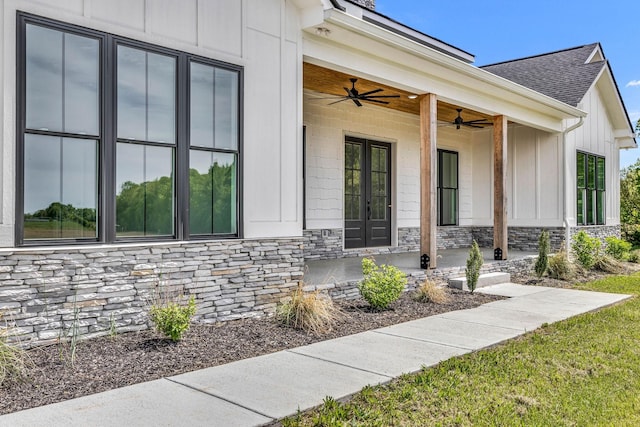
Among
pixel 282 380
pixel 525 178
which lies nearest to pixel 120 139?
pixel 282 380

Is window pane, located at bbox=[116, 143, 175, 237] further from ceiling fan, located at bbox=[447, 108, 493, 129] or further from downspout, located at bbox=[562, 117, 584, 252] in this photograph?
downspout, located at bbox=[562, 117, 584, 252]

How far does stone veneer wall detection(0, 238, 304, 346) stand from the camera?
162 inches

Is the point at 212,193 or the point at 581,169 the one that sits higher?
the point at 581,169

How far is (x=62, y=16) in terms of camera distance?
438cm

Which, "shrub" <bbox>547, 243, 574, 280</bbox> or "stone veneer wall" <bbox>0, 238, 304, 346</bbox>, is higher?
"stone veneer wall" <bbox>0, 238, 304, 346</bbox>

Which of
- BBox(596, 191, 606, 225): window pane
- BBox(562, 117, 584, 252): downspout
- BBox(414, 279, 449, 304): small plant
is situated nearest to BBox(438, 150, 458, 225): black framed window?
BBox(562, 117, 584, 252): downspout

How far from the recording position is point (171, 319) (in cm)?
456

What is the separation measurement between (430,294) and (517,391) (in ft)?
11.3

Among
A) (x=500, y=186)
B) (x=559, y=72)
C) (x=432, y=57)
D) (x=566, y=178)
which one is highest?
(x=559, y=72)

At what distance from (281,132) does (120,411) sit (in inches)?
149

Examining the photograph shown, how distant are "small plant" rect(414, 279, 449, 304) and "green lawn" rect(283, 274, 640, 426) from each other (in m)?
1.95

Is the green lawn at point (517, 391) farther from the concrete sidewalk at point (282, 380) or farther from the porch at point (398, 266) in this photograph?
the porch at point (398, 266)

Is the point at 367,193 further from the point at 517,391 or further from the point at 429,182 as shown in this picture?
the point at 517,391

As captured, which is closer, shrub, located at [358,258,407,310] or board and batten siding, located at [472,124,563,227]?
shrub, located at [358,258,407,310]
